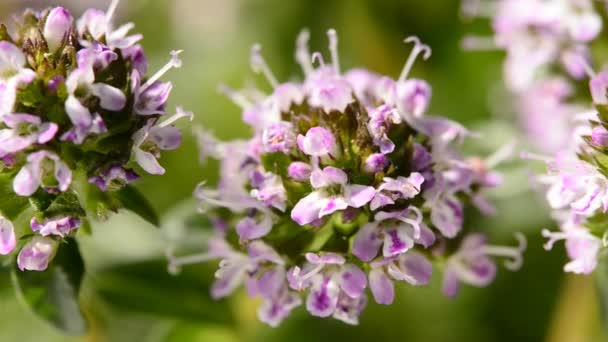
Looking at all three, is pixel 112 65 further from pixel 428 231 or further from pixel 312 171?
pixel 428 231

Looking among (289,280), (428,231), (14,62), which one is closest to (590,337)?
(428,231)

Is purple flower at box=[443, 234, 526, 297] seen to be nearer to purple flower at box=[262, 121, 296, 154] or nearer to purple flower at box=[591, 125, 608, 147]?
purple flower at box=[591, 125, 608, 147]

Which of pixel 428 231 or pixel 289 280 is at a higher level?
pixel 428 231

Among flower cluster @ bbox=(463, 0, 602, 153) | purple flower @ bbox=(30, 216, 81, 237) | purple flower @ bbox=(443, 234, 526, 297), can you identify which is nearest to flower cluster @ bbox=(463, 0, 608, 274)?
flower cluster @ bbox=(463, 0, 602, 153)

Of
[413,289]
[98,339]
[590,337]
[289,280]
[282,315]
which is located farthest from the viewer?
[413,289]

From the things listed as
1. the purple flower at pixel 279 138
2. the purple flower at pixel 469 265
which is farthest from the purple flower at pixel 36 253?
the purple flower at pixel 469 265

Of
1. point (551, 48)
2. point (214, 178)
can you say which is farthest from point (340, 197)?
point (214, 178)
